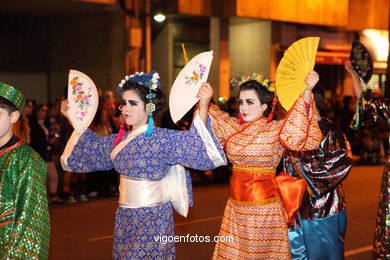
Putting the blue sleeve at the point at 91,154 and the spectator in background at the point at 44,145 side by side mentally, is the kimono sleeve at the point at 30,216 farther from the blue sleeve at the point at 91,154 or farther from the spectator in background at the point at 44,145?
the spectator in background at the point at 44,145

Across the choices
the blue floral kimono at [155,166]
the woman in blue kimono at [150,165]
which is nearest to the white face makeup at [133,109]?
the woman in blue kimono at [150,165]

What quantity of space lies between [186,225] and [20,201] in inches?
159

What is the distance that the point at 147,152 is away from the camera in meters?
3.60

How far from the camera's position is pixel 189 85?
3.45 metres

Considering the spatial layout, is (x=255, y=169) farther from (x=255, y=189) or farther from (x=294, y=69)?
(x=294, y=69)

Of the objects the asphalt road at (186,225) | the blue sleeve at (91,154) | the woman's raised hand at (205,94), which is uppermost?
the woman's raised hand at (205,94)

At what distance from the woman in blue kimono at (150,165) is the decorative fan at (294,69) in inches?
23.8

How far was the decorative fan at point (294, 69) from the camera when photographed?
3.66 meters

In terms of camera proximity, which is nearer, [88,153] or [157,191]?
[157,191]

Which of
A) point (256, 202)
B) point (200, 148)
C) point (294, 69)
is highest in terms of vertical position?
point (294, 69)

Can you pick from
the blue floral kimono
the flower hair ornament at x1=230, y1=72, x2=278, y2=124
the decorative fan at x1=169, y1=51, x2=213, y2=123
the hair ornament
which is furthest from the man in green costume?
the flower hair ornament at x1=230, y1=72, x2=278, y2=124

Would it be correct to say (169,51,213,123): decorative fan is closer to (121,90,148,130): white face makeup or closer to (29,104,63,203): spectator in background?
(121,90,148,130): white face makeup

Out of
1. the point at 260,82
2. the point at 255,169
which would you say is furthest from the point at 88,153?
the point at 260,82

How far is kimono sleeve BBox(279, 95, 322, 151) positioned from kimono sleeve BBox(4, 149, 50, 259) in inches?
62.5
